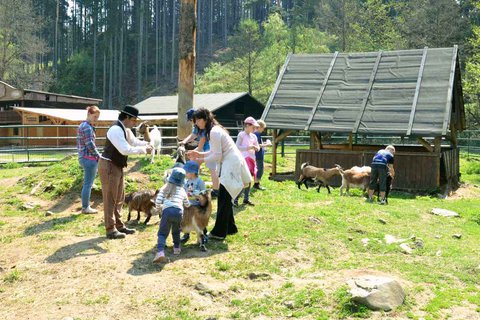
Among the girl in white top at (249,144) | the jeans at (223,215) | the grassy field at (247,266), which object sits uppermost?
the girl in white top at (249,144)

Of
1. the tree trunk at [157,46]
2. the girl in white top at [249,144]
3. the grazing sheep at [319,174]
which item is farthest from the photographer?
the tree trunk at [157,46]

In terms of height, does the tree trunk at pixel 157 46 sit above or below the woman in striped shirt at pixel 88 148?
above

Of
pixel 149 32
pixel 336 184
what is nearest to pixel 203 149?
pixel 336 184

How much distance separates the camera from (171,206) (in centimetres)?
634

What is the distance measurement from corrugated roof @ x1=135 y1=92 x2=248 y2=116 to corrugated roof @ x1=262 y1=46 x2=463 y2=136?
50.9 feet

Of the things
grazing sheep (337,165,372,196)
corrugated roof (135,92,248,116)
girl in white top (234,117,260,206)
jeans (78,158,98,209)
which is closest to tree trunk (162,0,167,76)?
corrugated roof (135,92,248,116)

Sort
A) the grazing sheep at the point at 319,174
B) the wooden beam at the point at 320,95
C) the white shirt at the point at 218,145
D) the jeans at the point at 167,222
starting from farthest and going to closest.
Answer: the wooden beam at the point at 320,95, the grazing sheep at the point at 319,174, the white shirt at the point at 218,145, the jeans at the point at 167,222

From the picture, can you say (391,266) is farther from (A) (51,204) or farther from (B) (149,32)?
(B) (149,32)

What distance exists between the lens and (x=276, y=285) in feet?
19.4

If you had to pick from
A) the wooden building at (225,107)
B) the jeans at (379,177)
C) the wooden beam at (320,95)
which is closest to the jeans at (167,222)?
the jeans at (379,177)

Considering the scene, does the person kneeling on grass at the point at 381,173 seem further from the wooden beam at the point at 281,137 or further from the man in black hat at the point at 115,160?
the man in black hat at the point at 115,160

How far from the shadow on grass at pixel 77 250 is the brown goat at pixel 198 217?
1194mm

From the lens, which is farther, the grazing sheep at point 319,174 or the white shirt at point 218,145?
the grazing sheep at point 319,174

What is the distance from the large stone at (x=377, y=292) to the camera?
530 centimetres
